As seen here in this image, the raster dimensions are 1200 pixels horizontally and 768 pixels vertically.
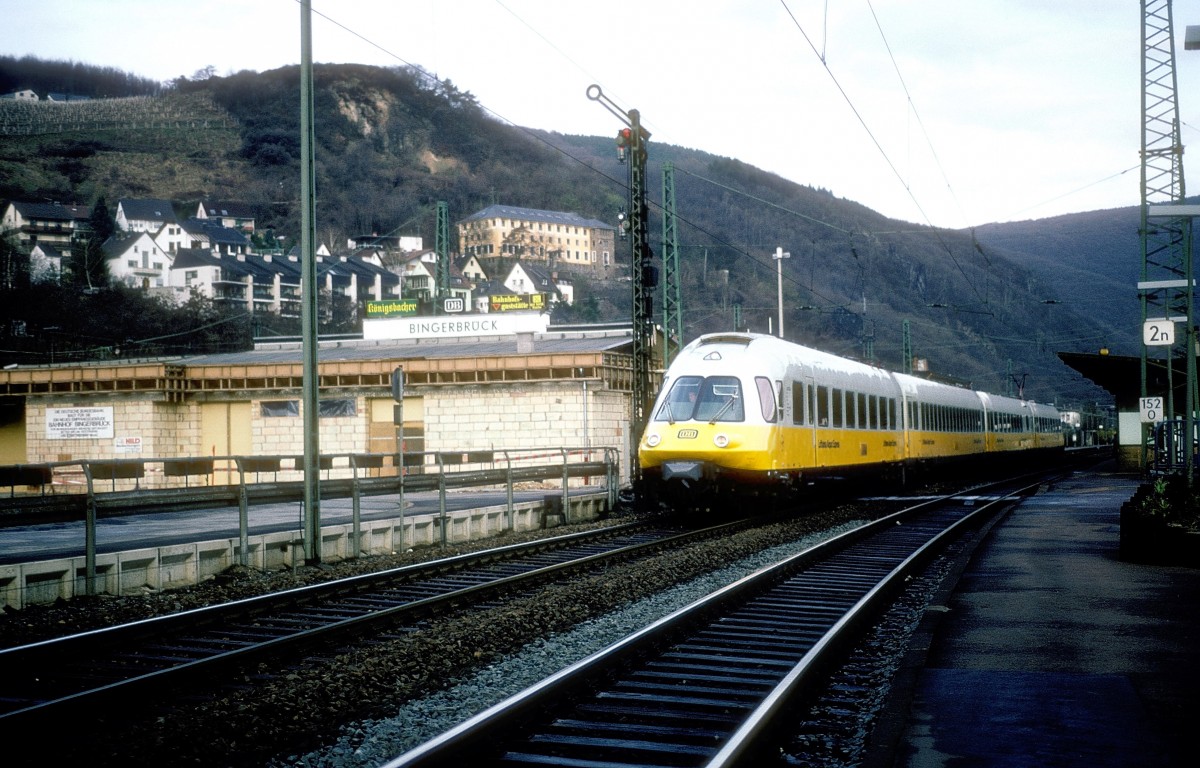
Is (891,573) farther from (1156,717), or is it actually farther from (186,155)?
(186,155)

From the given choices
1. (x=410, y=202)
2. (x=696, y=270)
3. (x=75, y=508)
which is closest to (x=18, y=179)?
(x=410, y=202)

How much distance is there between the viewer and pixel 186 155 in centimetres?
19575

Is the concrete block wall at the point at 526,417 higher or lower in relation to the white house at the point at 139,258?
lower

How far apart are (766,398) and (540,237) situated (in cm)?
16075

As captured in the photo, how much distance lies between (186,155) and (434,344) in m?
168

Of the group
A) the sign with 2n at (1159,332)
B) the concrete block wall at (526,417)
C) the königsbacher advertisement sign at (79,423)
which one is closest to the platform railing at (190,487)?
the concrete block wall at (526,417)

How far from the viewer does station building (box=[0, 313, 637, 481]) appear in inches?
1352

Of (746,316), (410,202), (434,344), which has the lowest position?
(434,344)

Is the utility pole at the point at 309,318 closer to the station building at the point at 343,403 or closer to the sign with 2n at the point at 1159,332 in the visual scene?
the sign with 2n at the point at 1159,332

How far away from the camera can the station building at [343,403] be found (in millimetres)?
34344

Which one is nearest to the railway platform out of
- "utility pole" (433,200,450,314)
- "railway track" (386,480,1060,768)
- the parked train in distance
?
"railway track" (386,480,1060,768)

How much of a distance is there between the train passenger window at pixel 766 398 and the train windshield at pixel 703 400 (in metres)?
0.32

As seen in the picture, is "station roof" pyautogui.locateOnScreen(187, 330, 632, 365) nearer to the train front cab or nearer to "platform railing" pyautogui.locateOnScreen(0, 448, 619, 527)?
"platform railing" pyautogui.locateOnScreen(0, 448, 619, 527)

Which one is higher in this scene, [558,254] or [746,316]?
[558,254]
